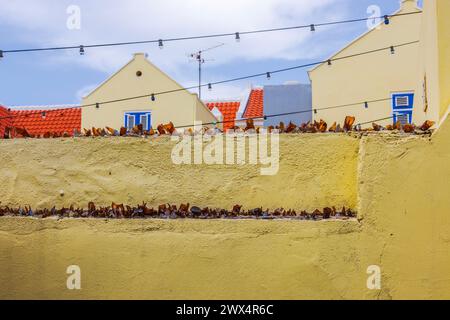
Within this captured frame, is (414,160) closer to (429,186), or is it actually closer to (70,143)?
(429,186)

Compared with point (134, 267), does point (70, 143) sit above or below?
above

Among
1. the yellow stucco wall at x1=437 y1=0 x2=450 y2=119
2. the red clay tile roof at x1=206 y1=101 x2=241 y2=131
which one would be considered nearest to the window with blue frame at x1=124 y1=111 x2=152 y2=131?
the red clay tile roof at x1=206 y1=101 x2=241 y2=131

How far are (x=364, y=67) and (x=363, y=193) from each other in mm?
13310

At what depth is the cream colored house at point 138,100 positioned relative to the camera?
18.3 m

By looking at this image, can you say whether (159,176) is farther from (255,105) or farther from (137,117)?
(255,105)

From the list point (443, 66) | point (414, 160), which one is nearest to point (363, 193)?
point (414, 160)

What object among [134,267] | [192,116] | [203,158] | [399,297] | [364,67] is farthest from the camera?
[192,116]

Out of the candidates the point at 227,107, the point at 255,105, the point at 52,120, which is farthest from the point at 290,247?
the point at 52,120

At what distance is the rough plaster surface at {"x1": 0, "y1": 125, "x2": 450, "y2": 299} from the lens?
395 cm

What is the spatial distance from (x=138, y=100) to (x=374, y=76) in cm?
833

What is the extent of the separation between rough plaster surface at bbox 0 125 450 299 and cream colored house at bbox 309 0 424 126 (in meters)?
12.3

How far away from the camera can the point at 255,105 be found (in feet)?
63.9

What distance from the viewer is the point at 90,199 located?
5.01 meters
